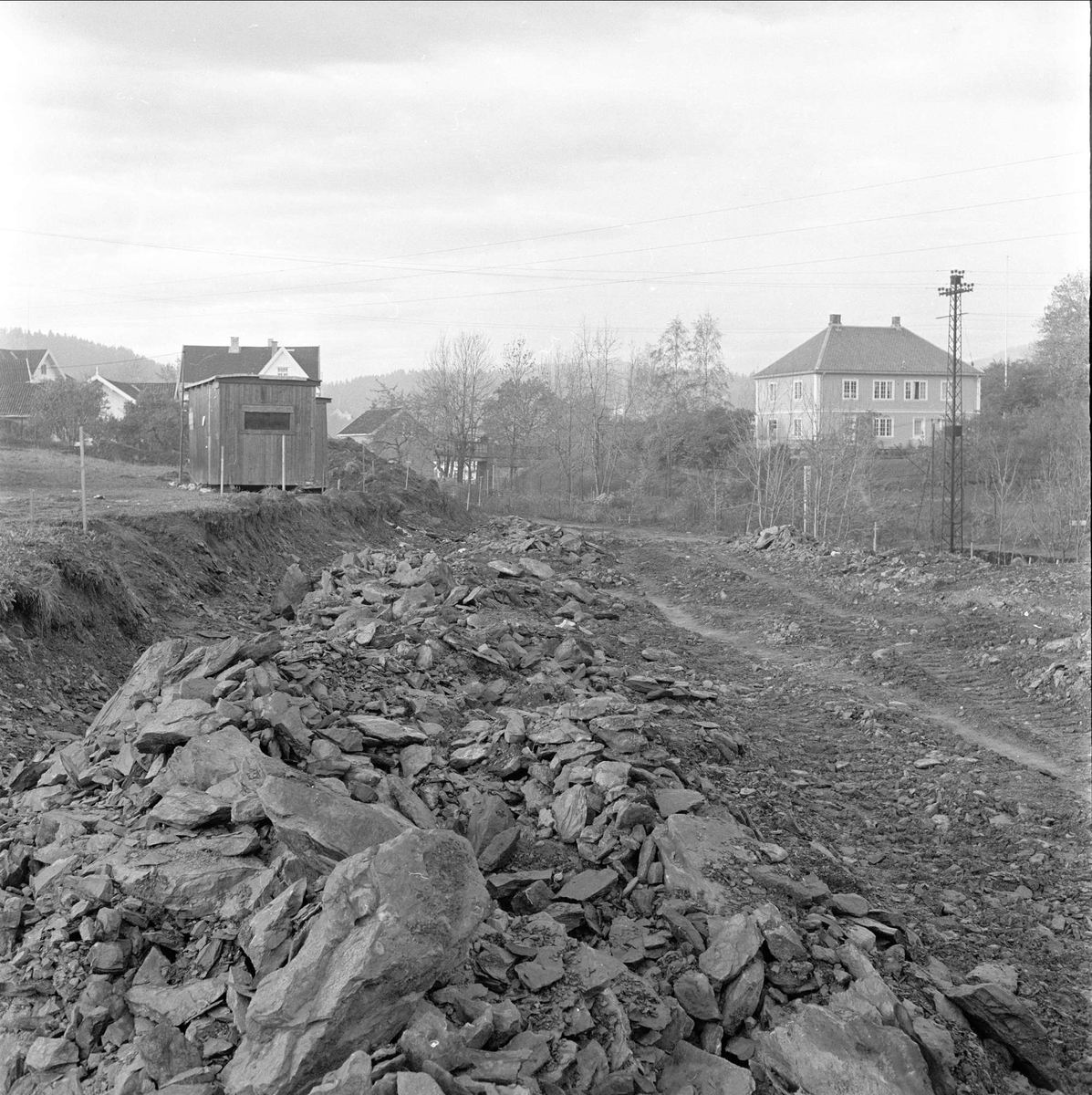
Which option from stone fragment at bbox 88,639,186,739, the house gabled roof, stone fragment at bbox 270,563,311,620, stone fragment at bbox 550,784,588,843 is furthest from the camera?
the house gabled roof

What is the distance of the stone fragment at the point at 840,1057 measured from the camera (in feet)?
12.7

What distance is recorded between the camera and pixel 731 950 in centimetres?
457

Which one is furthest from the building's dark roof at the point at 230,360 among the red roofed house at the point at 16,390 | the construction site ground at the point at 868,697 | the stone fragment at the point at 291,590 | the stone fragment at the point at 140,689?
the stone fragment at the point at 140,689

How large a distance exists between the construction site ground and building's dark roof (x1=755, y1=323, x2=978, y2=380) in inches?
1346

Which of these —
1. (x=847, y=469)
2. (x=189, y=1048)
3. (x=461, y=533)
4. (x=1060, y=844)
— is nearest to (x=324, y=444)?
(x=461, y=533)

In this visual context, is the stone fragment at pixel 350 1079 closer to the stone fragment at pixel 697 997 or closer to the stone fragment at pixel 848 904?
the stone fragment at pixel 697 997

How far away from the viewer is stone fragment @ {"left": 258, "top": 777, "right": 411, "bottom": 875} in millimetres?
4625

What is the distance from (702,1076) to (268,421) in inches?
883

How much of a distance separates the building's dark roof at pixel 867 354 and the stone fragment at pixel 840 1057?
167 ft

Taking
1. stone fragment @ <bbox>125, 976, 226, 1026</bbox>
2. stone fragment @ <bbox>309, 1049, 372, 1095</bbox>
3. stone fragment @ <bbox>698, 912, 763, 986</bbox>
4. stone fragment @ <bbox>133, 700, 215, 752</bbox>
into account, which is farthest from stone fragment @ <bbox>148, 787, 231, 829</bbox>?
stone fragment @ <bbox>698, 912, 763, 986</bbox>

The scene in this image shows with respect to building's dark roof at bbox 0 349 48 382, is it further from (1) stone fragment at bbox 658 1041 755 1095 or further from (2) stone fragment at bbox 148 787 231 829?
(1) stone fragment at bbox 658 1041 755 1095

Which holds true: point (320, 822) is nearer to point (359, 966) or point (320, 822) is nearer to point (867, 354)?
point (359, 966)

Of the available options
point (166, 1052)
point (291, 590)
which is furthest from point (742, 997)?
point (291, 590)

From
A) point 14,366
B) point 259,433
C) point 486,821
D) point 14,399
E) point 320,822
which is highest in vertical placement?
point 14,366
